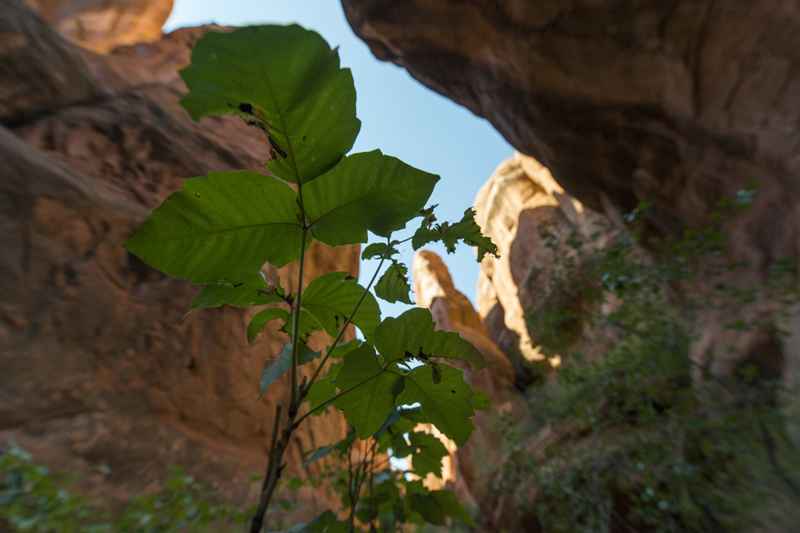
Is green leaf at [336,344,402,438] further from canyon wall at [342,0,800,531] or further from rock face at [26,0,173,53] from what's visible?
rock face at [26,0,173,53]

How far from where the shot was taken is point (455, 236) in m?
0.64

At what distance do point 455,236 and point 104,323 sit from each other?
3.72 m

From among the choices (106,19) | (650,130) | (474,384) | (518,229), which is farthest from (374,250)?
(106,19)

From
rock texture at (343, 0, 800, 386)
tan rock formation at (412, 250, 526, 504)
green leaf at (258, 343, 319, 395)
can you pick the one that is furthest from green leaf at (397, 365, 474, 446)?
rock texture at (343, 0, 800, 386)

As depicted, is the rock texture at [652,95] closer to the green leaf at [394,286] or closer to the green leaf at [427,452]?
the green leaf at [427,452]

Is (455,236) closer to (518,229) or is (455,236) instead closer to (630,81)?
(630,81)

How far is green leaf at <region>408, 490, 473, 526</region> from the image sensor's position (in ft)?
3.84

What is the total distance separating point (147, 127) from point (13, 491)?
516 centimetres

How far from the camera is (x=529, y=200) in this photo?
15.6 metres

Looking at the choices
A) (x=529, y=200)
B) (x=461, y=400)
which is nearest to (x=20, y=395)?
(x=461, y=400)

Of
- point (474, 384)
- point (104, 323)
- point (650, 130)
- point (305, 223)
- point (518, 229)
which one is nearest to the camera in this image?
point (305, 223)

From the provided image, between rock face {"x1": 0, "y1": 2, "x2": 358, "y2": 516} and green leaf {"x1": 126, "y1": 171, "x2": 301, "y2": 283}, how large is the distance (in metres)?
2.26

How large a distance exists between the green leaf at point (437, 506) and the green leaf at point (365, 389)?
2.18 feet

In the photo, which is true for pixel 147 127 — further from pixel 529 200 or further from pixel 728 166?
pixel 529 200
